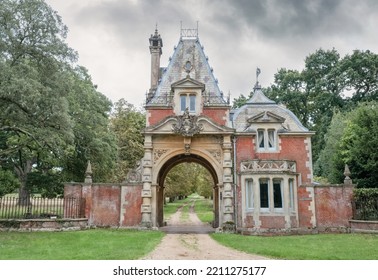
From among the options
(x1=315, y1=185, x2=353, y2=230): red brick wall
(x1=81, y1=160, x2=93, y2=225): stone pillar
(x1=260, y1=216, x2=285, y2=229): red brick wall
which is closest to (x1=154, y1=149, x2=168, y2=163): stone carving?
(x1=81, y1=160, x2=93, y2=225): stone pillar

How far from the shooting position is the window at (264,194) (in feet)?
76.1

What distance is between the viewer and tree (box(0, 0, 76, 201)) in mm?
19453

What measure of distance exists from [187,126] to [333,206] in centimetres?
1083

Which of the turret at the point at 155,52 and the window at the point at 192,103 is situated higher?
the turret at the point at 155,52

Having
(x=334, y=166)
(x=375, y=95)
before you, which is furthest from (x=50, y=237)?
(x=375, y=95)

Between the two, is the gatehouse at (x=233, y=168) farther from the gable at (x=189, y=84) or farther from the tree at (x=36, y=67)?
the tree at (x=36, y=67)

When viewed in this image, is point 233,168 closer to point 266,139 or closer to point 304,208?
point 266,139

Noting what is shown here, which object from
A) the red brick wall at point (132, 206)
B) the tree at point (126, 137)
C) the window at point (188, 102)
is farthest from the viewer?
the tree at point (126, 137)

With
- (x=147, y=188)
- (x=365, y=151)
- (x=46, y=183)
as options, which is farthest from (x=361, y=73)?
(x=46, y=183)

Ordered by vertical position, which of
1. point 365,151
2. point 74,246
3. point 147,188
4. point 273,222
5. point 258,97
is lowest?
point 74,246

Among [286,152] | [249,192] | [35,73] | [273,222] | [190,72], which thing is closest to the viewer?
[35,73]

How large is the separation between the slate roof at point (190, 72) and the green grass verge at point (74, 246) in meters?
10.7

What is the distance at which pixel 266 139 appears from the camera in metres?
25.0

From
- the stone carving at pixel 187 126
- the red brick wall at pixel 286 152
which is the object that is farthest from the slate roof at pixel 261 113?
the stone carving at pixel 187 126
